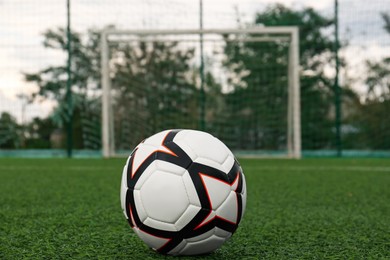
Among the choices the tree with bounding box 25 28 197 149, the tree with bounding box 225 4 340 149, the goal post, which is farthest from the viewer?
the tree with bounding box 225 4 340 149

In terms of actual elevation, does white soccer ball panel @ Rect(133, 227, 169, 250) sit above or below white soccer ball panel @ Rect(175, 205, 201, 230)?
below

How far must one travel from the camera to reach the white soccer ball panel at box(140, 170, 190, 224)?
6.48 ft

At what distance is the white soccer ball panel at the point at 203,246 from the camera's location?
203 cm

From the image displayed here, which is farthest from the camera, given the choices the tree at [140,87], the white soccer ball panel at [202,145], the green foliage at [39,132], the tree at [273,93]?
the green foliage at [39,132]

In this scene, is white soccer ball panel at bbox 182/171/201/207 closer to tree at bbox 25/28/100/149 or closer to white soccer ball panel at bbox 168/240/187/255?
white soccer ball panel at bbox 168/240/187/255

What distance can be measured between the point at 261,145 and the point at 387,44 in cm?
341

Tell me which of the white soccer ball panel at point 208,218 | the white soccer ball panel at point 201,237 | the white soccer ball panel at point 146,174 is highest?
the white soccer ball panel at point 146,174

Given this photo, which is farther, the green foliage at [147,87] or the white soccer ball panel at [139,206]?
the green foliage at [147,87]

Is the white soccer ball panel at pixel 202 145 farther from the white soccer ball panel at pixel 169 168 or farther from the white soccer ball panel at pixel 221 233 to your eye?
the white soccer ball panel at pixel 221 233

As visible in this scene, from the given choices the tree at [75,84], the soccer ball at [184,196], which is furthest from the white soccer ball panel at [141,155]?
the tree at [75,84]

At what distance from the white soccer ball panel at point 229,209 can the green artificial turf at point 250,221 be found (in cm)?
18

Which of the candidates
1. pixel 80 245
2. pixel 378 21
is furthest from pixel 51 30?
pixel 80 245

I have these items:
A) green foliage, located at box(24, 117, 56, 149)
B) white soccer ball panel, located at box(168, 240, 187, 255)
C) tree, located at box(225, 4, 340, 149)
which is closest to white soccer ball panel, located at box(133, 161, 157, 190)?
white soccer ball panel, located at box(168, 240, 187, 255)

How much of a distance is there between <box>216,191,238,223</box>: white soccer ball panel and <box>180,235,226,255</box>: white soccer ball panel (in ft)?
0.30
